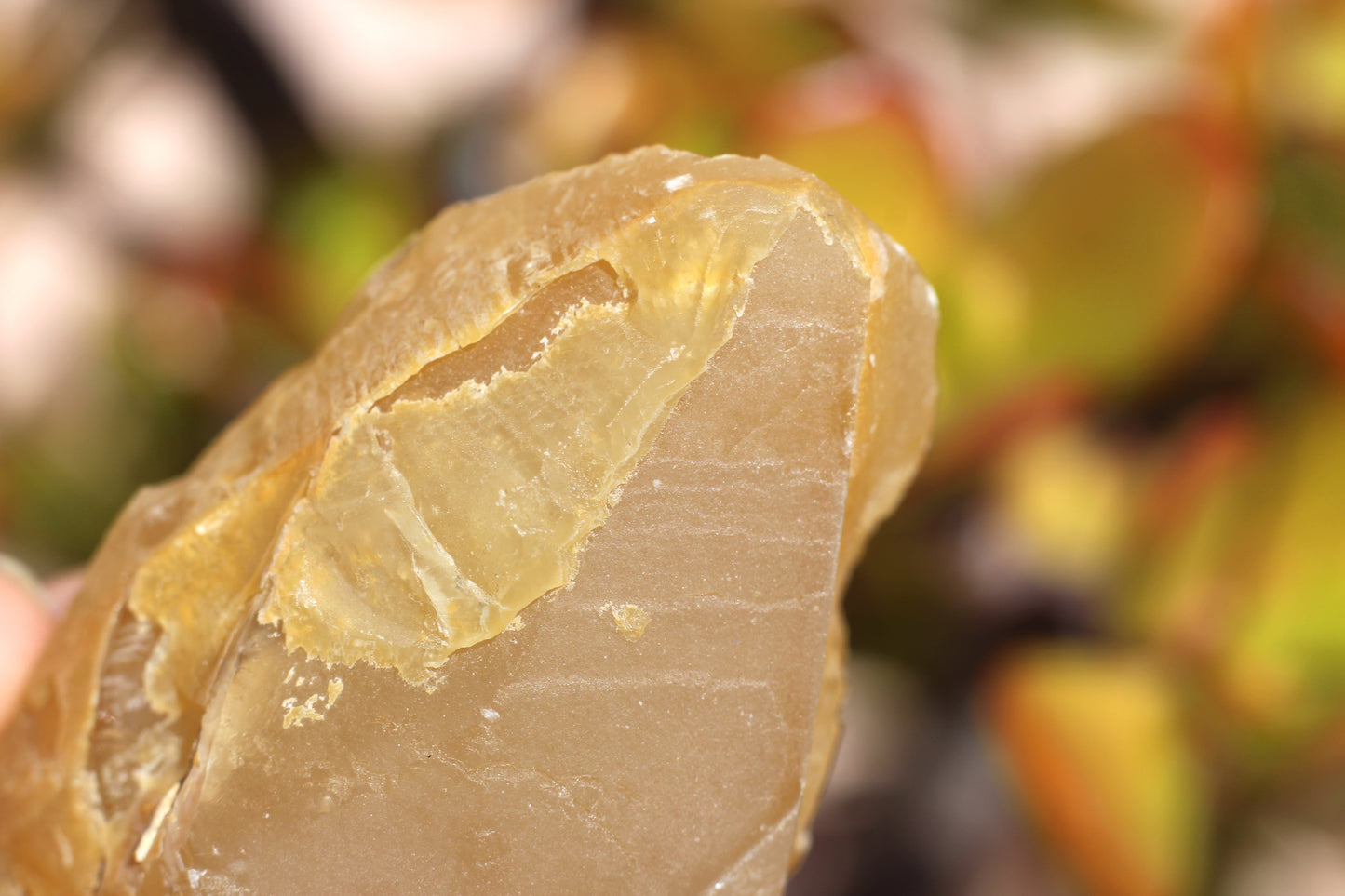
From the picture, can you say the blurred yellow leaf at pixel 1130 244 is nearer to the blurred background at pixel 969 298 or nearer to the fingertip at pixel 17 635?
the blurred background at pixel 969 298

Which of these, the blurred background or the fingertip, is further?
the blurred background

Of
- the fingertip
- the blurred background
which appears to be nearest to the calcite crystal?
the fingertip

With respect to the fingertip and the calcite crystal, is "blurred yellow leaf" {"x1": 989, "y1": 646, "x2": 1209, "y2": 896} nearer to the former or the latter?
the calcite crystal

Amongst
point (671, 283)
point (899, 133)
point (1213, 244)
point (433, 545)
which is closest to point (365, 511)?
point (433, 545)

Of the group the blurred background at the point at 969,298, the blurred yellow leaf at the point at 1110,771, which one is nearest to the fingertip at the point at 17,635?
the blurred background at the point at 969,298

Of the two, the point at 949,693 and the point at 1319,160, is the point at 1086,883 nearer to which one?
the point at 949,693

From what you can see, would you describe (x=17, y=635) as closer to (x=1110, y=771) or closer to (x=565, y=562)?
(x=565, y=562)
